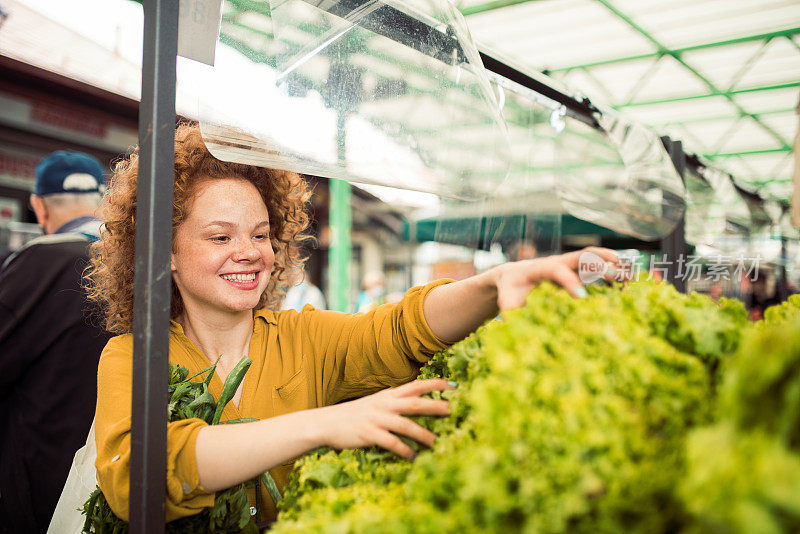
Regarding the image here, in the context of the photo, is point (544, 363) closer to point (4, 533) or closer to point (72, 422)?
point (72, 422)

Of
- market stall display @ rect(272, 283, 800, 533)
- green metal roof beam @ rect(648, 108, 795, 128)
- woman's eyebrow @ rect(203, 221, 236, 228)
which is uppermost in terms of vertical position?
green metal roof beam @ rect(648, 108, 795, 128)

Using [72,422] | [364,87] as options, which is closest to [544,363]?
[364,87]

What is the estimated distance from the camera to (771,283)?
18.3 ft

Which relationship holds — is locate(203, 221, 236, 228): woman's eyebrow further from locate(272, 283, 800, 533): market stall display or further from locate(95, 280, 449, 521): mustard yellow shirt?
locate(272, 283, 800, 533): market stall display

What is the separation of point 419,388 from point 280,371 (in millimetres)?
706

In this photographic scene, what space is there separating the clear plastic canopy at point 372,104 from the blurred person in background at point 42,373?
161 centimetres

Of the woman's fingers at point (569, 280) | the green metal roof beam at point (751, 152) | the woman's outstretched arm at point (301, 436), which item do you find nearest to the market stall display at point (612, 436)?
the woman's fingers at point (569, 280)

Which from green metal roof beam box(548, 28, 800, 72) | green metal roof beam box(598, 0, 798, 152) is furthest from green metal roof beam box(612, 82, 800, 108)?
green metal roof beam box(548, 28, 800, 72)

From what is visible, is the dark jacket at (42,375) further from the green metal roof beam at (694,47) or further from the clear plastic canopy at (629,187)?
the green metal roof beam at (694,47)

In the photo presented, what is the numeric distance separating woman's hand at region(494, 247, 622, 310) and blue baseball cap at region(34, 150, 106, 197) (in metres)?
2.71

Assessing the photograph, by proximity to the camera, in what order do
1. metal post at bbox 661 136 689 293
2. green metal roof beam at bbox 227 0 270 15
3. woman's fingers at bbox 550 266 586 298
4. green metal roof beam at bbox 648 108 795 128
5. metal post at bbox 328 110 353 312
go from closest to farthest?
1. woman's fingers at bbox 550 266 586 298
2. green metal roof beam at bbox 227 0 270 15
3. metal post at bbox 661 136 689 293
4. metal post at bbox 328 110 353 312
5. green metal roof beam at bbox 648 108 795 128

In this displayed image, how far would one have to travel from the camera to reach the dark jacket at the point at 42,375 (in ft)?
7.78

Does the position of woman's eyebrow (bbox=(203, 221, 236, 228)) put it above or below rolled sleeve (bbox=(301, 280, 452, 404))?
above

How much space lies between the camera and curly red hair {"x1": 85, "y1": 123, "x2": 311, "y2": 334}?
5.65 ft
